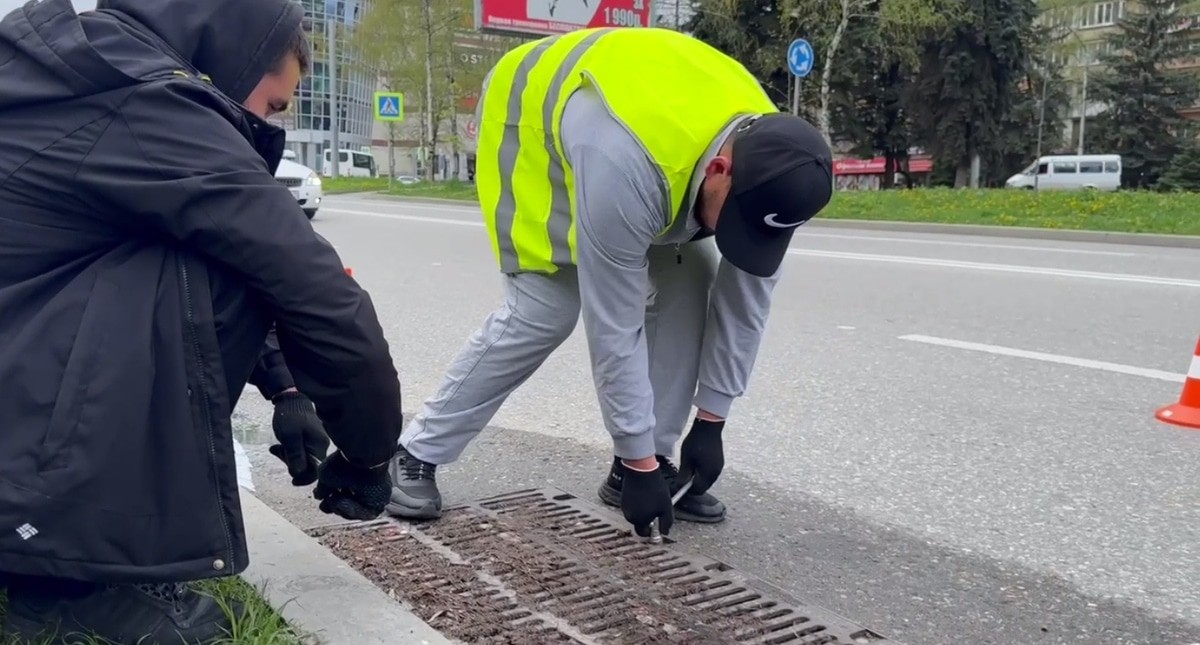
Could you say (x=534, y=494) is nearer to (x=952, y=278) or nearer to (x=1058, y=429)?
(x=1058, y=429)

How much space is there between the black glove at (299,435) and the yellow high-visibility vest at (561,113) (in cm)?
71

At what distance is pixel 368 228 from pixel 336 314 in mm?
12689

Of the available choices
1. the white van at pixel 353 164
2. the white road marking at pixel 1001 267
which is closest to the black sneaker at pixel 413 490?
the white road marking at pixel 1001 267

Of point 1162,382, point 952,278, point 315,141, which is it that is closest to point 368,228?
point 952,278

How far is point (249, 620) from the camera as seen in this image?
6.71ft

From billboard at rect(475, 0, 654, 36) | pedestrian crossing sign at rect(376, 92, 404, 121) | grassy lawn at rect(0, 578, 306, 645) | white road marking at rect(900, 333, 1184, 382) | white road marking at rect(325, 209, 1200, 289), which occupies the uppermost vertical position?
billboard at rect(475, 0, 654, 36)

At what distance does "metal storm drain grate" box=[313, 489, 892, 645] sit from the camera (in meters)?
2.28

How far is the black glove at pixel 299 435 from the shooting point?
2.30 m

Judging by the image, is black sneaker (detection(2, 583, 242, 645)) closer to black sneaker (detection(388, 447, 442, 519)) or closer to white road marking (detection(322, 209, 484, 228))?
black sneaker (detection(388, 447, 442, 519))

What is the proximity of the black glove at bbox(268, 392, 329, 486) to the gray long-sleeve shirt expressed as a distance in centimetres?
62

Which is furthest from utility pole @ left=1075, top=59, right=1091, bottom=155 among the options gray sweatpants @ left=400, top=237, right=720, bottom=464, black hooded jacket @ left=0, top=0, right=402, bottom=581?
black hooded jacket @ left=0, top=0, right=402, bottom=581

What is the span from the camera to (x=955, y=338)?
5918 mm

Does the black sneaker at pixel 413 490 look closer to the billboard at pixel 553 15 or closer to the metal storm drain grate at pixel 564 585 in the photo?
the metal storm drain grate at pixel 564 585

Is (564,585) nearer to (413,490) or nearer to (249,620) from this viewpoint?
(413,490)
